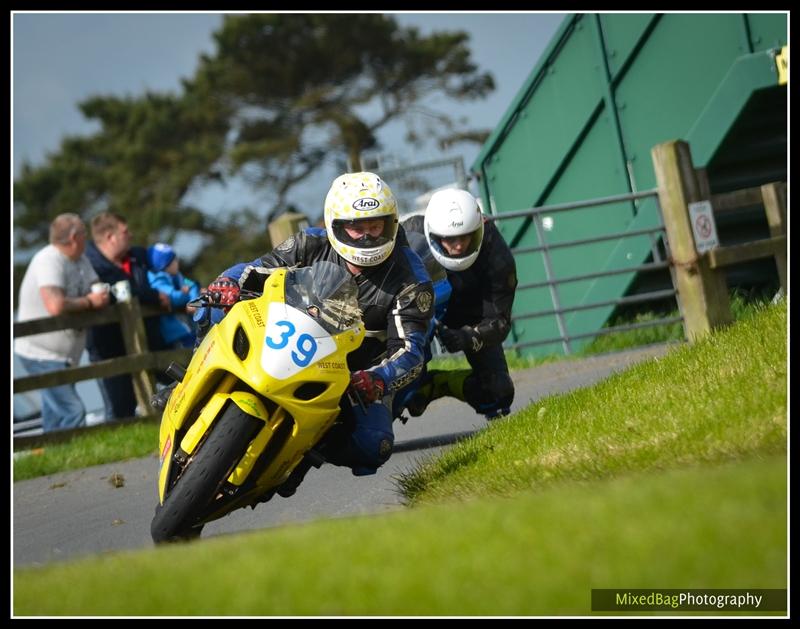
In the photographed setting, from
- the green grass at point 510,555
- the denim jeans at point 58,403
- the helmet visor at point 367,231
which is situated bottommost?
the green grass at point 510,555

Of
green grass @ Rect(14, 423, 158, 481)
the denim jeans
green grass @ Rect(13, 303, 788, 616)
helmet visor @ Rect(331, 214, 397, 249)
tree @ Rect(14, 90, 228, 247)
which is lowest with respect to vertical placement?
green grass @ Rect(14, 423, 158, 481)

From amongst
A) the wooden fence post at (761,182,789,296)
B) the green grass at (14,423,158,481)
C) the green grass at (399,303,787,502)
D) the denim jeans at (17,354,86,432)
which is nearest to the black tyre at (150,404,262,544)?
the green grass at (399,303,787,502)

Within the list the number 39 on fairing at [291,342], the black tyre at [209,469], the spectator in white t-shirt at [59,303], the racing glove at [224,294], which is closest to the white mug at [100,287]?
the spectator in white t-shirt at [59,303]

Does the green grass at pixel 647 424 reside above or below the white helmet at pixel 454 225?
below

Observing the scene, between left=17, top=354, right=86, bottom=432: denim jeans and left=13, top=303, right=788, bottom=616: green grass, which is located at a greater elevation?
left=17, top=354, right=86, bottom=432: denim jeans

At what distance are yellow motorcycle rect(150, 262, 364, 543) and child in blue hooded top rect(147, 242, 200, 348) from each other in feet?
22.4

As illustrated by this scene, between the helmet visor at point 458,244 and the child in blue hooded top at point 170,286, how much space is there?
462 cm

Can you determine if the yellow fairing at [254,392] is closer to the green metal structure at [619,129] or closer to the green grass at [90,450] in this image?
the green grass at [90,450]

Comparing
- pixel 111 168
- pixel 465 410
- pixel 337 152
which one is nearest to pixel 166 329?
pixel 465 410

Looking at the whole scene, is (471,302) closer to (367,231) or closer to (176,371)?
(367,231)

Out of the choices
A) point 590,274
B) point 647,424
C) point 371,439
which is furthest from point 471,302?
point 590,274

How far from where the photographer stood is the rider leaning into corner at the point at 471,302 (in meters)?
9.47

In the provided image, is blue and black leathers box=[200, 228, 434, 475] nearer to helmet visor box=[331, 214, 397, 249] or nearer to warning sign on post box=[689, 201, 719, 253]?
helmet visor box=[331, 214, 397, 249]

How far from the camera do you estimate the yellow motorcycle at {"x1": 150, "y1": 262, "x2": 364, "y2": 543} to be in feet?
21.2
